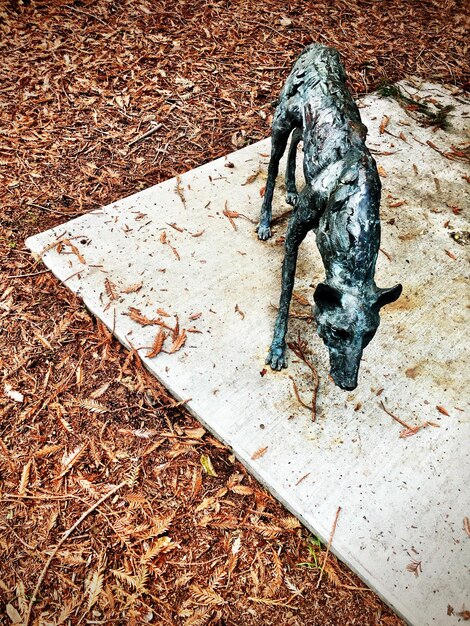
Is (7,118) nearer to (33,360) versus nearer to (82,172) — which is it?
(82,172)

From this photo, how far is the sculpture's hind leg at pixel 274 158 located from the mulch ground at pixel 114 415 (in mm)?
1549

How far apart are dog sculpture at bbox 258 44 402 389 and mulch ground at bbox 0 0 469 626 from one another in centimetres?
104

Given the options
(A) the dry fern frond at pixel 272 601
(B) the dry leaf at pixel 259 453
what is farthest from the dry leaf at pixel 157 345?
(A) the dry fern frond at pixel 272 601

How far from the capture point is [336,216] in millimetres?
2926

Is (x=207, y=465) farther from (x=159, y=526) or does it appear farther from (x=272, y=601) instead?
(x=272, y=601)

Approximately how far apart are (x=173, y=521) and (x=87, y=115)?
4934 millimetres

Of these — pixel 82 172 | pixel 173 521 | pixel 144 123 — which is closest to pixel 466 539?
pixel 173 521

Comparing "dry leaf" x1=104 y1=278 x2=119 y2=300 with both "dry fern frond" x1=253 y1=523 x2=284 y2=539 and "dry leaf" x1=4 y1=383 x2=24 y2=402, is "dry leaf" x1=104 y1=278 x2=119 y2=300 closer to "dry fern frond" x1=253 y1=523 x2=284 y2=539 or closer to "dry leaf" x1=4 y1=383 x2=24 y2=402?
"dry leaf" x1=4 y1=383 x2=24 y2=402

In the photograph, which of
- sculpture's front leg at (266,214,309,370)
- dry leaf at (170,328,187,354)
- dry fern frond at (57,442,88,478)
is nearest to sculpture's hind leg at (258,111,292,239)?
sculpture's front leg at (266,214,309,370)

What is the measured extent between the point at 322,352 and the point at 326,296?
114 centimetres

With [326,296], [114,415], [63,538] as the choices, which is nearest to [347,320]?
[326,296]

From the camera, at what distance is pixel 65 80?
6695 mm

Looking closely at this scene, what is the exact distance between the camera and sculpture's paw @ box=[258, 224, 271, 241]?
457 centimetres

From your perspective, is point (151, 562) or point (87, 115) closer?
point (151, 562)
